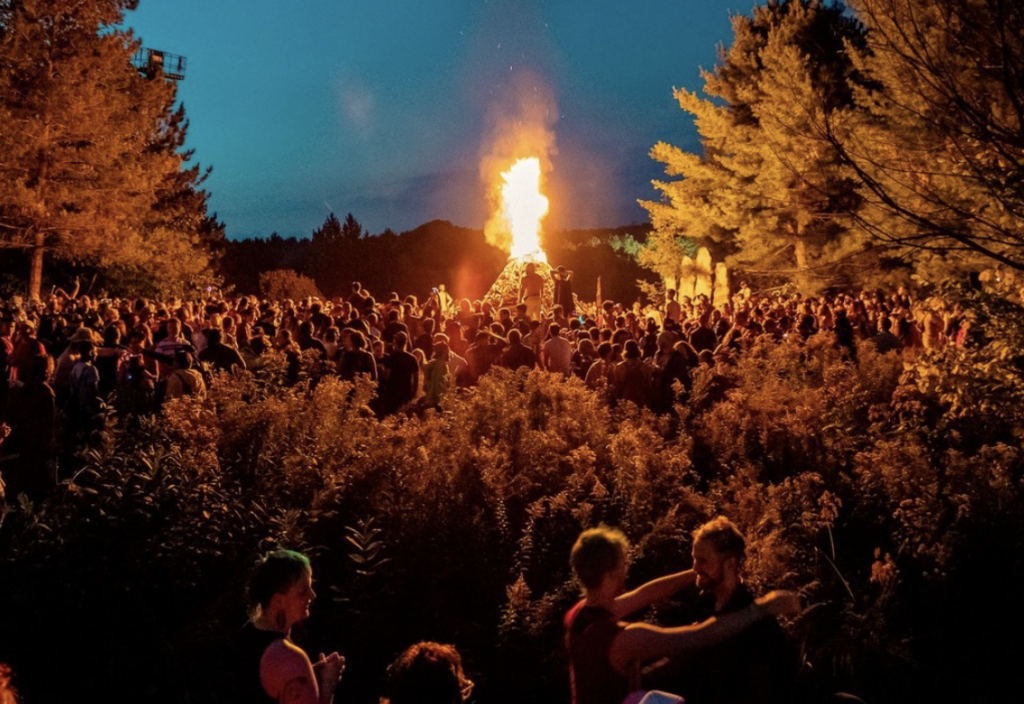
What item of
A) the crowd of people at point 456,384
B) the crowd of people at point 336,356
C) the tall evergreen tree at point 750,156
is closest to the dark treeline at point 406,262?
the tall evergreen tree at point 750,156

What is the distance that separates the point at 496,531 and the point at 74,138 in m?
28.4

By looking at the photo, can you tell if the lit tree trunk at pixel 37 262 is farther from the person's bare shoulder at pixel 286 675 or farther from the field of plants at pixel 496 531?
the person's bare shoulder at pixel 286 675

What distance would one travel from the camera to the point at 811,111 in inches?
265

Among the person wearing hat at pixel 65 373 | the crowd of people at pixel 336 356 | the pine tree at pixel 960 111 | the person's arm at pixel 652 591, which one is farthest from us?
the person wearing hat at pixel 65 373

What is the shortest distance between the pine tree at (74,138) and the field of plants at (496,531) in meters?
23.9

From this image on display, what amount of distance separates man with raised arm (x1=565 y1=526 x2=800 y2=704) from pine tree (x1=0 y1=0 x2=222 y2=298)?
29504mm

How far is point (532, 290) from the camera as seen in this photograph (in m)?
23.1

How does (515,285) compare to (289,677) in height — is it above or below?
above

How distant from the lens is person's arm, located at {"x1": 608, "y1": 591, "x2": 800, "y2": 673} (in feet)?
11.6

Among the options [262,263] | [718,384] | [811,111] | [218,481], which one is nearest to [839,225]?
[718,384]

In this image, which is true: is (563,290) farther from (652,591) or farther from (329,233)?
(329,233)

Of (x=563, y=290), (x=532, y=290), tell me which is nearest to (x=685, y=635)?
(x=563, y=290)

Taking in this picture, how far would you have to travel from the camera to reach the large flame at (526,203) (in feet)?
83.3

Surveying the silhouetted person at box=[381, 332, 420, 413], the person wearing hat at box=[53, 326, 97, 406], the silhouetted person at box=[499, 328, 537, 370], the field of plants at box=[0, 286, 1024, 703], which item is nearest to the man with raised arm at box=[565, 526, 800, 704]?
the field of plants at box=[0, 286, 1024, 703]
